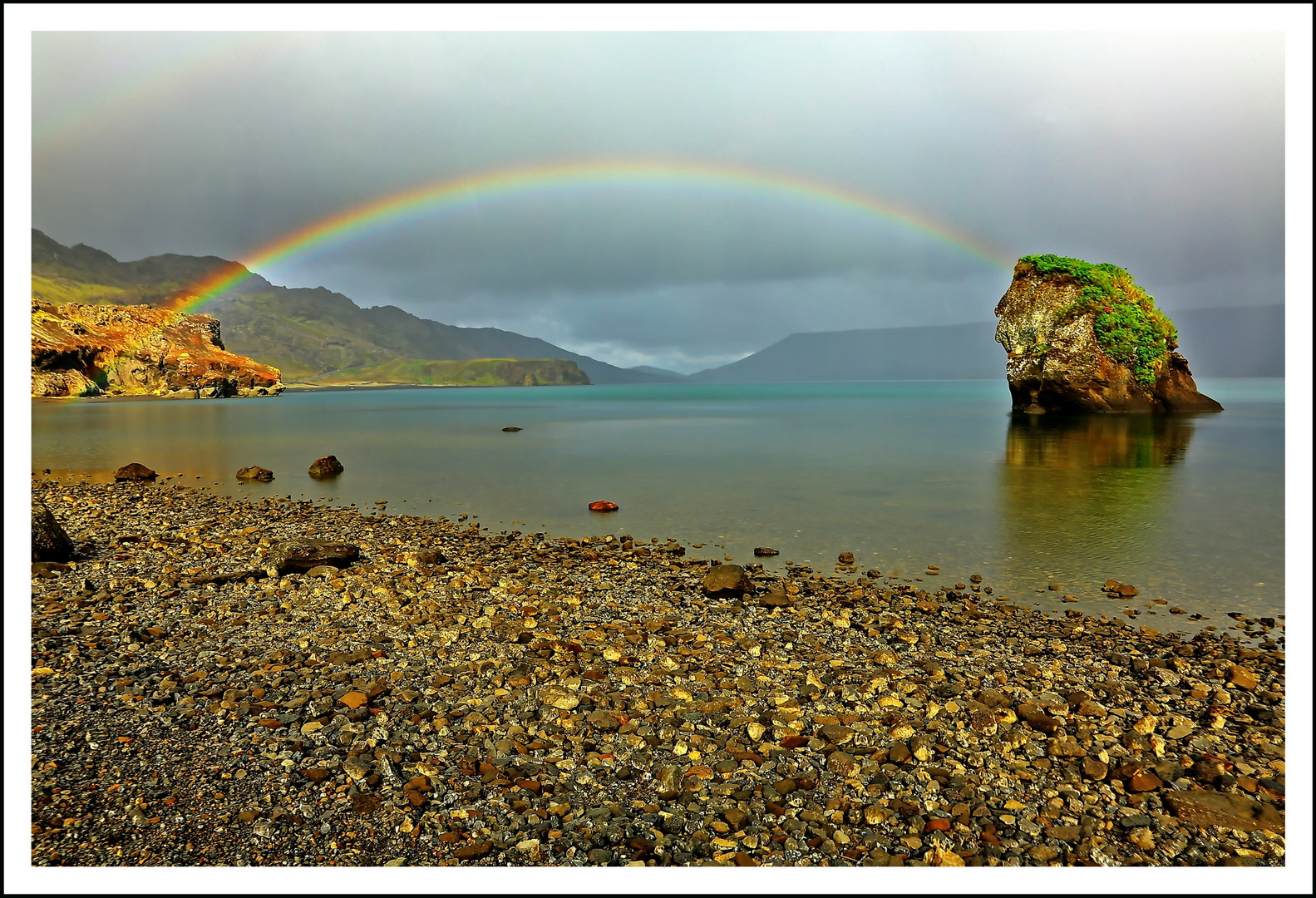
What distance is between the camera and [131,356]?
123 meters

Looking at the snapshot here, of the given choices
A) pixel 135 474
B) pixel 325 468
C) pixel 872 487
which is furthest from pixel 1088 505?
pixel 135 474

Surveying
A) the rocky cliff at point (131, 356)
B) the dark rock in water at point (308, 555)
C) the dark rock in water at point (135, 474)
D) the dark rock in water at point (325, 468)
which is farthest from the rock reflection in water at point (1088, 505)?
the rocky cliff at point (131, 356)

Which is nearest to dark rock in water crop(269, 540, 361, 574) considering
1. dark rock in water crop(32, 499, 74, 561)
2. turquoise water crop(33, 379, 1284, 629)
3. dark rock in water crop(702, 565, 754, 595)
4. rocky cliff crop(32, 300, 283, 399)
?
dark rock in water crop(32, 499, 74, 561)

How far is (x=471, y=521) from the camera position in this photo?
18.5 meters

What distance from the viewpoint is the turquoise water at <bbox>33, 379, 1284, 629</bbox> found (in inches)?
572

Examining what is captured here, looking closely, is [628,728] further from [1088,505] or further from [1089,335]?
[1089,335]

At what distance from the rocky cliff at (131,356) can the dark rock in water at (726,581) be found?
418 feet

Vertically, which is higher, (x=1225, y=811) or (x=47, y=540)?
(x=47, y=540)

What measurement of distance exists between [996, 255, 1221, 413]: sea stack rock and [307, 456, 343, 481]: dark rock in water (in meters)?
57.4

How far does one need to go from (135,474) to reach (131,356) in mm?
126154

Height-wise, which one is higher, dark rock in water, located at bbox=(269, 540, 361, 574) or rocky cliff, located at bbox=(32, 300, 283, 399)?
rocky cliff, located at bbox=(32, 300, 283, 399)

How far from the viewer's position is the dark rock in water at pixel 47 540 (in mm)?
12203

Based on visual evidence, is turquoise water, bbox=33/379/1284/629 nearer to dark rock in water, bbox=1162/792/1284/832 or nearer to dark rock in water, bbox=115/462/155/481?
dark rock in water, bbox=115/462/155/481

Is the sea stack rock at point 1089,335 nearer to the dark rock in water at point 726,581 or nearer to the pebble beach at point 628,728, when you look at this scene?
the pebble beach at point 628,728
